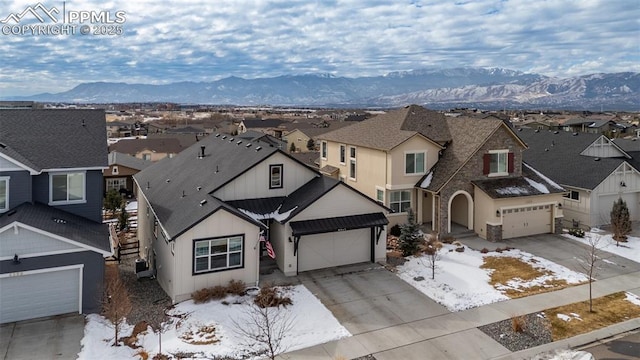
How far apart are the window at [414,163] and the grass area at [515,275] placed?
8.07 m

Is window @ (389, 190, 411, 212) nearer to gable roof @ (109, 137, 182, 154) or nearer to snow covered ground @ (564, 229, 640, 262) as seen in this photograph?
snow covered ground @ (564, 229, 640, 262)

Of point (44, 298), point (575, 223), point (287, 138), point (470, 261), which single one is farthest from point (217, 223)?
point (287, 138)

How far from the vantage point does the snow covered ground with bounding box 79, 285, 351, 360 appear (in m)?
13.8

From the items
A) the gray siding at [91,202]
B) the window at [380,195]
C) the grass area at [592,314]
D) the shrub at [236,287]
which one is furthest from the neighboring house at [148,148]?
the grass area at [592,314]

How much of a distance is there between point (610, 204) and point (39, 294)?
34.4m

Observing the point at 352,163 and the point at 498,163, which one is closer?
the point at 498,163

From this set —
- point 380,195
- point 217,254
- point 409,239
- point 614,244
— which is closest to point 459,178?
point 380,195

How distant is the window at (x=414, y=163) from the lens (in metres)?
29.1

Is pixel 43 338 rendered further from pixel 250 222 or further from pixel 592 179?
pixel 592 179

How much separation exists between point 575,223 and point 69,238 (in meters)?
30.4

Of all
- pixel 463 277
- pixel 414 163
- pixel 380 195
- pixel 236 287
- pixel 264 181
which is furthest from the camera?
pixel 380 195

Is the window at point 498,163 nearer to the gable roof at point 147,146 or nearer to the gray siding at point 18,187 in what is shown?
the gray siding at point 18,187

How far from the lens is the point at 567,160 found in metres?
33.9

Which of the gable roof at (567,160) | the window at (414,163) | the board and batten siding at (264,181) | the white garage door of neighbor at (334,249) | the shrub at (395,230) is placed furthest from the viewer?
the gable roof at (567,160)
